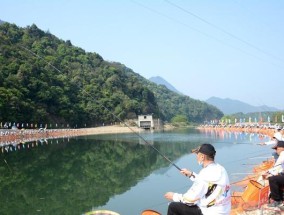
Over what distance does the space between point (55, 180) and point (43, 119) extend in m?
43.6

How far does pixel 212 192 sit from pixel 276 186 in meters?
3.29

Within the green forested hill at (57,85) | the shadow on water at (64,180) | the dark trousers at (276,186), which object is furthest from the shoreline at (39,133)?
the dark trousers at (276,186)

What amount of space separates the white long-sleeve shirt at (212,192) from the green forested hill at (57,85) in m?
19.2

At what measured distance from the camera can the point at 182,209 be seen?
4.91m

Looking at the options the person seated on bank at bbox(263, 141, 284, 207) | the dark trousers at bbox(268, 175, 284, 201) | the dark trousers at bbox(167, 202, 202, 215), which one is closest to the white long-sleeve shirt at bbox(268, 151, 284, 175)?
the person seated on bank at bbox(263, 141, 284, 207)

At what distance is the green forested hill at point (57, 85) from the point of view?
5338 cm

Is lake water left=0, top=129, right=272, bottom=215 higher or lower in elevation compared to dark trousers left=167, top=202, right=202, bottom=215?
lower

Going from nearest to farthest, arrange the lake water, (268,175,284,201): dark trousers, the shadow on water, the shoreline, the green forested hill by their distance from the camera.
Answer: (268,175,284,201): dark trousers, the lake water, the shadow on water, the shoreline, the green forested hill

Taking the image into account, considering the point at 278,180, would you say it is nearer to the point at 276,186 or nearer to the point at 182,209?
the point at 276,186

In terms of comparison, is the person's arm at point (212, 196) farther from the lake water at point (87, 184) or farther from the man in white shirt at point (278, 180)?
the man in white shirt at point (278, 180)

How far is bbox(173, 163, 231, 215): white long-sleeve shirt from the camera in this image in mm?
4508

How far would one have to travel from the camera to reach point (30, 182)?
18203 mm

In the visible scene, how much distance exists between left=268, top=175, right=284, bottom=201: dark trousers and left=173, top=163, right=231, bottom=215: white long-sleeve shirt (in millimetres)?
2957

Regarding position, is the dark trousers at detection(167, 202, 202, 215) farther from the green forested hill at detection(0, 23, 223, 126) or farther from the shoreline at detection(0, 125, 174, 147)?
the shoreline at detection(0, 125, 174, 147)
